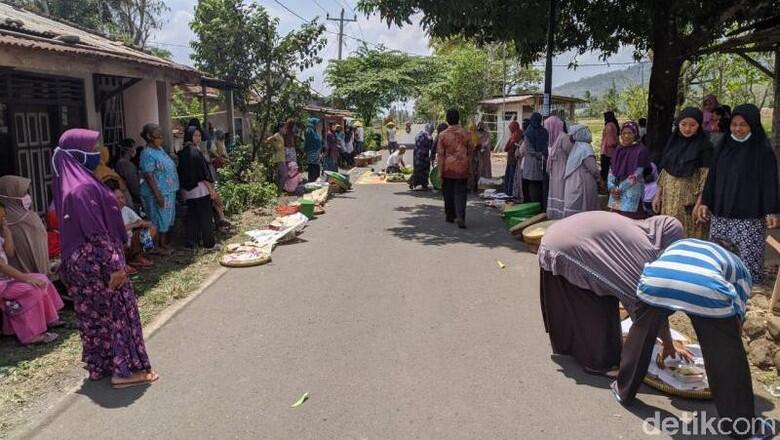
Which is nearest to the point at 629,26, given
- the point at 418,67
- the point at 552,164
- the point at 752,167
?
the point at 552,164

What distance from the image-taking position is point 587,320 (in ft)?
14.1

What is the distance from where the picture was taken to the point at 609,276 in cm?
397

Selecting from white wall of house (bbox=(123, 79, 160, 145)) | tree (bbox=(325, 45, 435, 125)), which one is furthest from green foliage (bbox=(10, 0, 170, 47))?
white wall of house (bbox=(123, 79, 160, 145))

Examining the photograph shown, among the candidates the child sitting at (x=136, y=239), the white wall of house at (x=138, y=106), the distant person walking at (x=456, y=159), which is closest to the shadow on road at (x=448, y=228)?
the distant person walking at (x=456, y=159)

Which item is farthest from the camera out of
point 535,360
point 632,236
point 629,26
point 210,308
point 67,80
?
point 629,26

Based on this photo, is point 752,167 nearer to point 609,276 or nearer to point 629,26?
point 609,276

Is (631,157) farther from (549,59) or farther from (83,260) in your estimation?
(83,260)

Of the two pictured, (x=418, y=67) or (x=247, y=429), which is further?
(x=418, y=67)

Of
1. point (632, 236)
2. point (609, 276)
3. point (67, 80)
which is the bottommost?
point (609, 276)

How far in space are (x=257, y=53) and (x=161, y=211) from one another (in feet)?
26.5

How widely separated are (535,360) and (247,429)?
7.16 ft

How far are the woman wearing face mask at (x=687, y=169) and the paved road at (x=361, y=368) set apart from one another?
1.71m

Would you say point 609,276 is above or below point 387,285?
above

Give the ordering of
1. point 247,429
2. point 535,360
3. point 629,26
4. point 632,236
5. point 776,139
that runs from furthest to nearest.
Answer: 1. point 629,26
2. point 776,139
3. point 535,360
4. point 632,236
5. point 247,429
